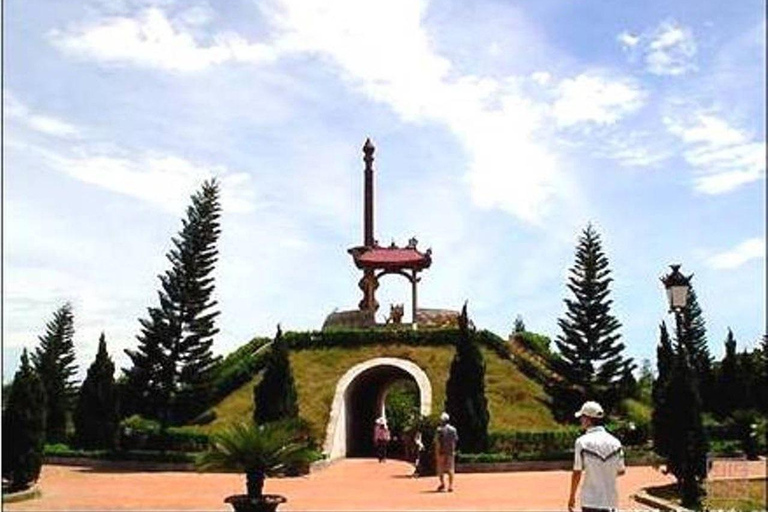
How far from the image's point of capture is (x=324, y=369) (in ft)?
98.8

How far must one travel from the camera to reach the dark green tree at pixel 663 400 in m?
14.5

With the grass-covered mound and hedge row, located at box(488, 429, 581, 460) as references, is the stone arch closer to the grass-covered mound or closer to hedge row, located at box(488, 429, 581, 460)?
the grass-covered mound

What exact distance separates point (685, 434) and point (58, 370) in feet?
87.4

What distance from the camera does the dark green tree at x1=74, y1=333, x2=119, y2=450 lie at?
25.2m

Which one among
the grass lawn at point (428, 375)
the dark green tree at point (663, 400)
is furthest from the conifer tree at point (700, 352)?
the dark green tree at point (663, 400)

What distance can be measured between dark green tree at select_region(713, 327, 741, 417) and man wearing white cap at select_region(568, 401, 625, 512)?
85.2ft

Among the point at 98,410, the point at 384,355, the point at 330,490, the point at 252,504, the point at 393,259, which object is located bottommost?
the point at 330,490

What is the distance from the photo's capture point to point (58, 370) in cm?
3450

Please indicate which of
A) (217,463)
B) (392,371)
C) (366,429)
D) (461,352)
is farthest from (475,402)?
(217,463)

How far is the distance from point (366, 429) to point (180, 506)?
60.6 ft

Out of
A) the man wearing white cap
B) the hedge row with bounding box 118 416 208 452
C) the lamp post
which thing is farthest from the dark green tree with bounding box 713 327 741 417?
the man wearing white cap

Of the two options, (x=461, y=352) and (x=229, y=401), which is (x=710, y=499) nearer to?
(x=461, y=352)

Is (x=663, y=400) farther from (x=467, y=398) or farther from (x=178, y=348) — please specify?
(x=178, y=348)

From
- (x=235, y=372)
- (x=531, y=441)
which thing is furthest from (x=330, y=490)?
(x=235, y=372)
